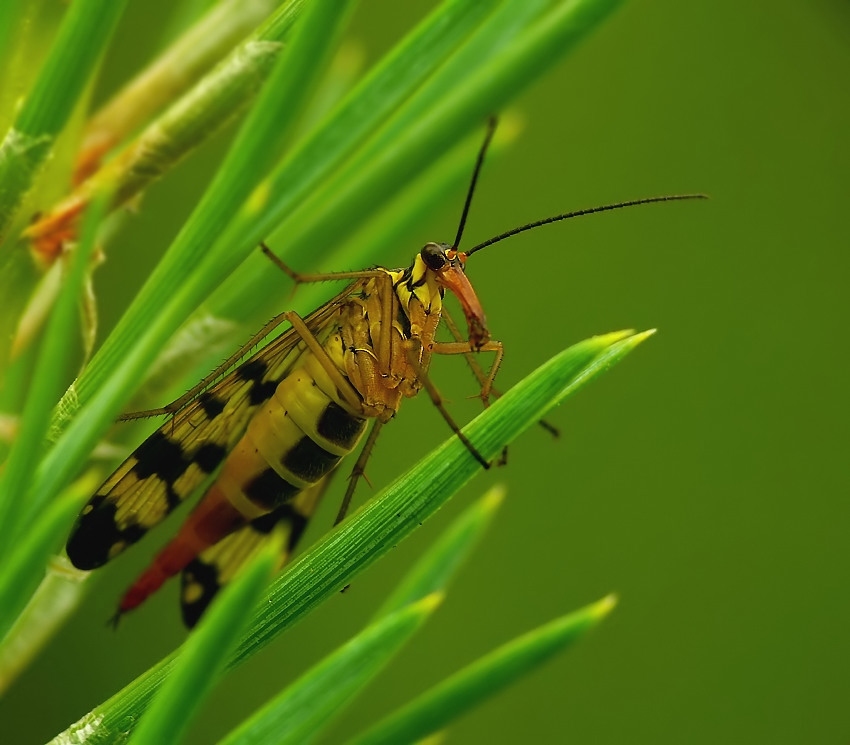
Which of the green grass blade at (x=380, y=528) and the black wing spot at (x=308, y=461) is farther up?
the green grass blade at (x=380, y=528)

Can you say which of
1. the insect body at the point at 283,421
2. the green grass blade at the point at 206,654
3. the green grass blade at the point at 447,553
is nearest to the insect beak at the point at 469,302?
the insect body at the point at 283,421

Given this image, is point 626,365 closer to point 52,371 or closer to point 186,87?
point 186,87

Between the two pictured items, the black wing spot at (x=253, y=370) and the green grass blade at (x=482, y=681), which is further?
the black wing spot at (x=253, y=370)

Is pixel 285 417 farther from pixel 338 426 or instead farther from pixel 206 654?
pixel 206 654

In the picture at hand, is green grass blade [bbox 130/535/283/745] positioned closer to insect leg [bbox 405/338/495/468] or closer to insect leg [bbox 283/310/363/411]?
insect leg [bbox 405/338/495/468]

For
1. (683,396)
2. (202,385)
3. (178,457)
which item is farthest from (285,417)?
(683,396)

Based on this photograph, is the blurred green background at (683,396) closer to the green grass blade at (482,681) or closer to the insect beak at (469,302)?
the insect beak at (469,302)

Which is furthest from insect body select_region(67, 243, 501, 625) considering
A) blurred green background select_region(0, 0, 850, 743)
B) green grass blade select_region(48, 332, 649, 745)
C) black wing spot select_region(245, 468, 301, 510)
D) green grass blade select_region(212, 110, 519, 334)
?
blurred green background select_region(0, 0, 850, 743)
